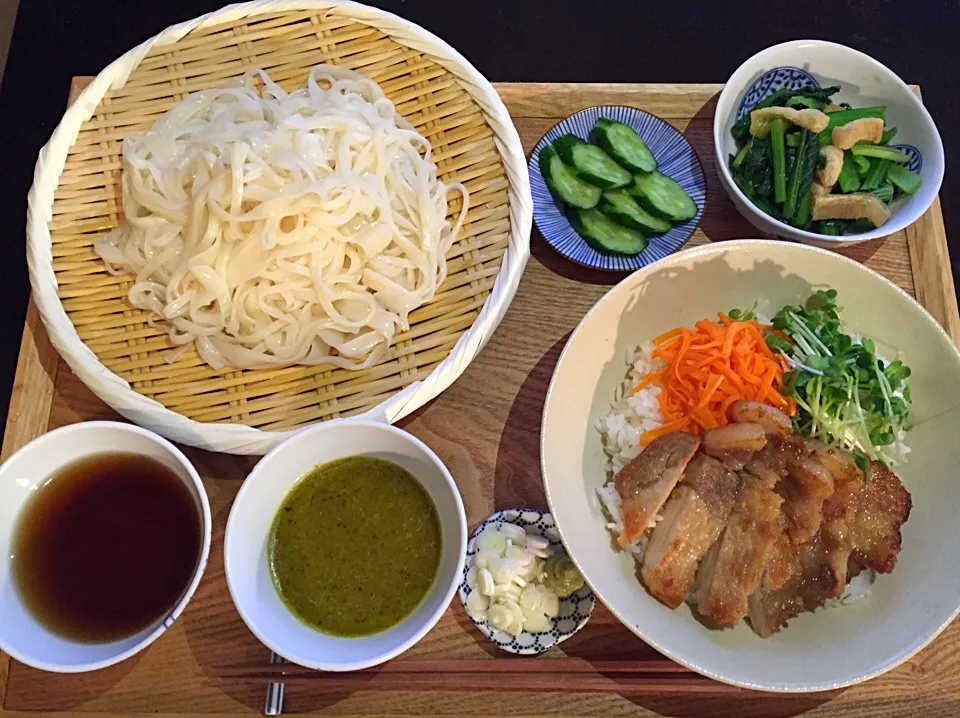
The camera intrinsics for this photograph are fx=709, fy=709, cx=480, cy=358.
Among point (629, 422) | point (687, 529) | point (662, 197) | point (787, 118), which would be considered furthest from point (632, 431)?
point (787, 118)

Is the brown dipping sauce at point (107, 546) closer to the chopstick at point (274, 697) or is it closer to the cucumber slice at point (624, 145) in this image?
the chopstick at point (274, 697)

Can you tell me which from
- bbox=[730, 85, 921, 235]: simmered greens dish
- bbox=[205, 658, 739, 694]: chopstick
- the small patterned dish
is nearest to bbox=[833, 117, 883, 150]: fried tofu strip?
bbox=[730, 85, 921, 235]: simmered greens dish

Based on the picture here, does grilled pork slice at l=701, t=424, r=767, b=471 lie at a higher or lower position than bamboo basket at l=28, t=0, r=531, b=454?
lower

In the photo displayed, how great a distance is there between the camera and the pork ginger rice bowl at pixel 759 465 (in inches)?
68.1

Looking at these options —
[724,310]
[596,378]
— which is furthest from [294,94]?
[724,310]

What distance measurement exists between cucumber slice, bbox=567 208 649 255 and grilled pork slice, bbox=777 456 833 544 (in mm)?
827

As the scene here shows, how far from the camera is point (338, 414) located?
197 cm

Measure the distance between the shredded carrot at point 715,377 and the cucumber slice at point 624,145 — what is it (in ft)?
2.00

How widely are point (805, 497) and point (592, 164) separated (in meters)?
1.18

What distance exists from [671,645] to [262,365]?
1315 mm

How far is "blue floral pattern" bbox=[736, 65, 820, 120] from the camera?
2.45 metres

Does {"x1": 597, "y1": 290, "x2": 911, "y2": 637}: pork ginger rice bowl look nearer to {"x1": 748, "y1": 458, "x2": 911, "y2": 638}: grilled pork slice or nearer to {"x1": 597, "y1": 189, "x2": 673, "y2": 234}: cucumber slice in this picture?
{"x1": 748, "y1": 458, "x2": 911, "y2": 638}: grilled pork slice

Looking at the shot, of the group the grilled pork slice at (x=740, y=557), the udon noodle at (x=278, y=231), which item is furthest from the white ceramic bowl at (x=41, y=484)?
the grilled pork slice at (x=740, y=557)

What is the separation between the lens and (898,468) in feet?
6.47
